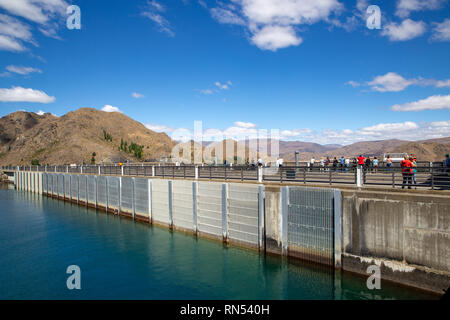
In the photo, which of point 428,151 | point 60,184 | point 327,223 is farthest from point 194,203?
point 428,151

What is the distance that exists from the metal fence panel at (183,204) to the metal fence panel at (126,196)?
7.66 m

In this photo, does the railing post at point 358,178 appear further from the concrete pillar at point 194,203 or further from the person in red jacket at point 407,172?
the concrete pillar at point 194,203

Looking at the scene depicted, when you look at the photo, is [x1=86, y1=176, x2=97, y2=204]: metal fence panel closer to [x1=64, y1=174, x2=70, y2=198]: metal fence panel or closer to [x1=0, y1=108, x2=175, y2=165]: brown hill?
[x1=64, y1=174, x2=70, y2=198]: metal fence panel

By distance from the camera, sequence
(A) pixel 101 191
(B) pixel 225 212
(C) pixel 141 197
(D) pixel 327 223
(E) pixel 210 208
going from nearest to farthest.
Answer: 1. (D) pixel 327 223
2. (B) pixel 225 212
3. (E) pixel 210 208
4. (C) pixel 141 197
5. (A) pixel 101 191

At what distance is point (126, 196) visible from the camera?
99.7 ft

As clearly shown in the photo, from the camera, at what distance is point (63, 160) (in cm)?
12938

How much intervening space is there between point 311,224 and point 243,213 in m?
4.74

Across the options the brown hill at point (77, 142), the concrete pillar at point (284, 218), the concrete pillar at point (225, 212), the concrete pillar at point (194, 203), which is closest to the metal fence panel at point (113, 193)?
the concrete pillar at point (194, 203)

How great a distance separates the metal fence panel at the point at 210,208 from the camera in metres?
20.3

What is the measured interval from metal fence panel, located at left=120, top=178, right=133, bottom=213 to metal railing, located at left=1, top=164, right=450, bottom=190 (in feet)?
4.56

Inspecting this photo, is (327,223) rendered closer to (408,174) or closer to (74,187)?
(408,174)

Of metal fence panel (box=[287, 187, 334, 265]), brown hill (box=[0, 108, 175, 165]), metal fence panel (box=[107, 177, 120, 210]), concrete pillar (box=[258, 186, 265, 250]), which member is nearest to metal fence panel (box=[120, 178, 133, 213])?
metal fence panel (box=[107, 177, 120, 210])
